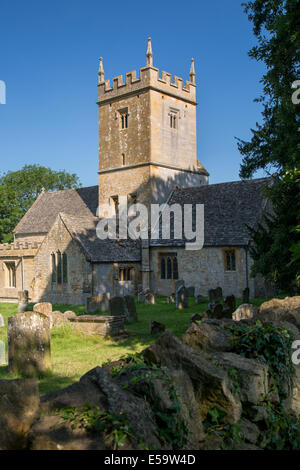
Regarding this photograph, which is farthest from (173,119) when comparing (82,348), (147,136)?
(82,348)

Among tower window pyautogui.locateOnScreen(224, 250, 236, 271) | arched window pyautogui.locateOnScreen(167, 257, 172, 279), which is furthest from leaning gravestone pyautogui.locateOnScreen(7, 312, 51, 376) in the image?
arched window pyautogui.locateOnScreen(167, 257, 172, 279)

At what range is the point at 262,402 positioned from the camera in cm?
501

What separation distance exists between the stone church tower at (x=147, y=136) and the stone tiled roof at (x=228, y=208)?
8.98 ft

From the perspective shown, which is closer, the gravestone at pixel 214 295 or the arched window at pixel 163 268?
the gravestone at pixel 214 295

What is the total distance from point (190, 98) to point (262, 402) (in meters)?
31.2

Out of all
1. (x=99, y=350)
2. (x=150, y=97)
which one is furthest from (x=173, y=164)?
(x=99, y=350)

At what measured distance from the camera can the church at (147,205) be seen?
25391 millimetres

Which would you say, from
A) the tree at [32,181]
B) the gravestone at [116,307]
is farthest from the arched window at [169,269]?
the tree at [32,181]

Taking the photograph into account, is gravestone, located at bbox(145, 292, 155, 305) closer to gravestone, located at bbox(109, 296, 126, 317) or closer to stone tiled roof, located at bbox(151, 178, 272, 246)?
stone tiled roof, located at bbox(151, 178, 272, 246)

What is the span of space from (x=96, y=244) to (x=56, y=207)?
592 inches

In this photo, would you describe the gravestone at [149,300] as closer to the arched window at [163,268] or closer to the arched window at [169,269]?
the arched window at [169,269]

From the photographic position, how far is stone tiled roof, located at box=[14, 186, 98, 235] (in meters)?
37.3

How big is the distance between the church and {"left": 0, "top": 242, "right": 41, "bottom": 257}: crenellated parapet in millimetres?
72

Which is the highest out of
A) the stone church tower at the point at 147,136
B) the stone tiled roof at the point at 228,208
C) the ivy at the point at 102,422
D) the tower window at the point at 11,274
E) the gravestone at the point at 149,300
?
the stone church tower at the point at 147,136
